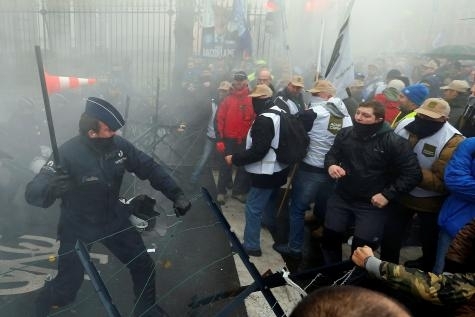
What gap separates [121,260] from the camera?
3102mm

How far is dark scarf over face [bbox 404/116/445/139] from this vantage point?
329cm

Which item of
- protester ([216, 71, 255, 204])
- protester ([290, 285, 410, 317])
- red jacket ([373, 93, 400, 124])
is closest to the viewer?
protester ([290, 285, 410, 317])

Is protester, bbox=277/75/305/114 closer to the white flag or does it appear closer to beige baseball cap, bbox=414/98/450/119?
the white flag

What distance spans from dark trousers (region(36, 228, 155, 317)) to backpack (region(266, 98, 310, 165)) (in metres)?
1.55

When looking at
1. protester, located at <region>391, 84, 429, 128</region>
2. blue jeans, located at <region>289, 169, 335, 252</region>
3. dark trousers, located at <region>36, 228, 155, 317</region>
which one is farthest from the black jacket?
dark trousers, located at <region>36, 228, 155, 317</region>

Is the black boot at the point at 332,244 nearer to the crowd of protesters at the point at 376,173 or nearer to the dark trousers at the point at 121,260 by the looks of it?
the crowd of protesters at the point at 376,173

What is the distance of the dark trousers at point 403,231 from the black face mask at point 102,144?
8.01ft

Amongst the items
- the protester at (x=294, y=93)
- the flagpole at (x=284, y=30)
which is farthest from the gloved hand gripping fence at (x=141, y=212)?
the flagpole at (x=284, y=30)

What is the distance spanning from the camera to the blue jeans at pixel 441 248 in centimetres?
326

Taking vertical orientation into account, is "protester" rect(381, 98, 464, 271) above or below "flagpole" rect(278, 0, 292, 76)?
below

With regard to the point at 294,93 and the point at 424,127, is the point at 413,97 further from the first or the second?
the point at 294,93

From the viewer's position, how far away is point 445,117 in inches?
128

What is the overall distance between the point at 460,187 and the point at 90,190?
8.41 ft

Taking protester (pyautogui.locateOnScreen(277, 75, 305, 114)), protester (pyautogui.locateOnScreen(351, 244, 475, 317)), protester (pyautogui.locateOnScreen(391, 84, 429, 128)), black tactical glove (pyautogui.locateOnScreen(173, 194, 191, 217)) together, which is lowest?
black tactical glove (pyautogui.locateOnScreen(173, 194, 191, 217))
